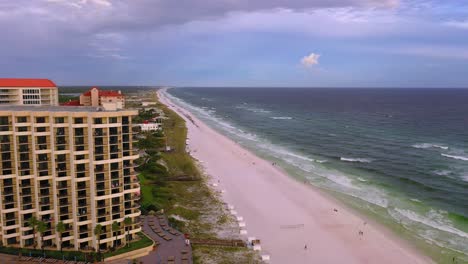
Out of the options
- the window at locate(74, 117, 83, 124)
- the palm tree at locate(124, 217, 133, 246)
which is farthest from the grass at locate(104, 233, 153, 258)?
the window at locate(74, 117, 83, 124)

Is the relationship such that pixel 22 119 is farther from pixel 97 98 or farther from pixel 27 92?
pixel 27 92

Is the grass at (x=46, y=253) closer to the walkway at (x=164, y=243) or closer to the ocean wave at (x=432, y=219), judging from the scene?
the walkway at (x=164, y=243)

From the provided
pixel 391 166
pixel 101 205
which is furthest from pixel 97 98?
pixel 391 166

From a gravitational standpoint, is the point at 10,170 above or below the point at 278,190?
above


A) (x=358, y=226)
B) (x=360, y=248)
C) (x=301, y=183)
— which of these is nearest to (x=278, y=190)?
(x=301, y=183)

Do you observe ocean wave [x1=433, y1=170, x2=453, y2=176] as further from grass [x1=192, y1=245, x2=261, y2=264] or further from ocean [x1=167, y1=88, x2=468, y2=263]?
grass [x1=192, y1=245, x2=261, y2=264]

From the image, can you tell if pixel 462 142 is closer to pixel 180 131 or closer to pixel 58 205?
pixel 180 131
